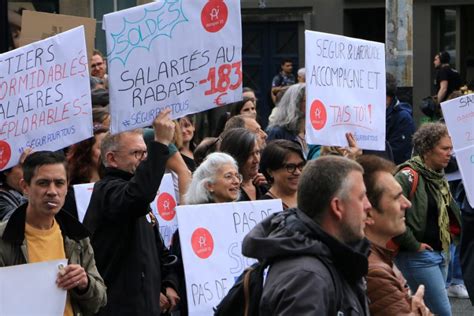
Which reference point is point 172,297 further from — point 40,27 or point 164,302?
point 40,27

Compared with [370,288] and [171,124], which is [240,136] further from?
[370,288]

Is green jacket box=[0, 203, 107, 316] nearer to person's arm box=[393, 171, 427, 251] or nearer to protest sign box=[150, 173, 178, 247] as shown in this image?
protest sign box=[150, 173, 178, 247]

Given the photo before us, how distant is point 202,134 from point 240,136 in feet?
11.7

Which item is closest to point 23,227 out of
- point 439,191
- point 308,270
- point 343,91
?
point 308,270

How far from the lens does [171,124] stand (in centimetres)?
610

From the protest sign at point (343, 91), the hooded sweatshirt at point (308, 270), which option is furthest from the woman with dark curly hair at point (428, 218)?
the hooded sweatshirt at point (308, 270)

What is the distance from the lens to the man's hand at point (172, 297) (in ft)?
21.7

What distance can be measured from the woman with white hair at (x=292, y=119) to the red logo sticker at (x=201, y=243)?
8.15 ft

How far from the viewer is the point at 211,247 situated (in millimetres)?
6547

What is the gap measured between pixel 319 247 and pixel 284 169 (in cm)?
300

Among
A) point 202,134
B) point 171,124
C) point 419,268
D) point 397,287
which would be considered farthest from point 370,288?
point 202,134

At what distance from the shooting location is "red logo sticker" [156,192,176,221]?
747cm

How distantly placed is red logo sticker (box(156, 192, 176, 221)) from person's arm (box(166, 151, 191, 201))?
1.41ft

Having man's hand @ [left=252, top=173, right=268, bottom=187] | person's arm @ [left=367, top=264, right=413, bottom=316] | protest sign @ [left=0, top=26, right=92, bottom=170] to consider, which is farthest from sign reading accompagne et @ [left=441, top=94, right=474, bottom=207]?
person's arm @ [left=367, top=264, right=413, bottom=316]
